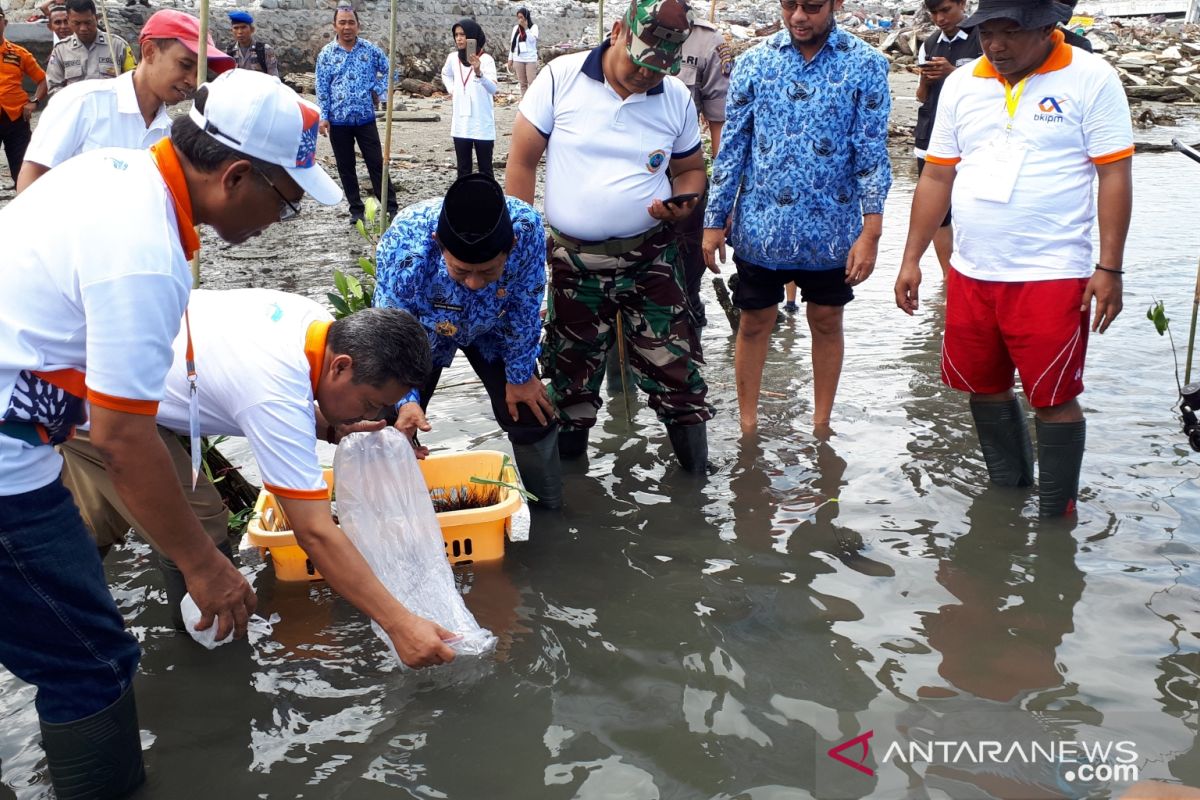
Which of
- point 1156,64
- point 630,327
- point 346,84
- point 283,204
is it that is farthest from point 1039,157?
point 1156,64

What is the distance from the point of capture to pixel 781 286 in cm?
488

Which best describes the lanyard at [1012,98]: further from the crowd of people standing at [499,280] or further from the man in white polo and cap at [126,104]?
the man in white polo and cap at [126,104]

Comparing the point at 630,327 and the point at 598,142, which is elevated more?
the point at 598,142

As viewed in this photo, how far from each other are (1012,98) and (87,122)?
3510mm

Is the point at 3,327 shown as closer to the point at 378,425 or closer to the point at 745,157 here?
the point at 378,425

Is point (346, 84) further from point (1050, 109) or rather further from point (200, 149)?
point (200, 149)

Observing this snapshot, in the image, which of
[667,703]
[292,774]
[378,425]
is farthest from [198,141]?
[667,703]

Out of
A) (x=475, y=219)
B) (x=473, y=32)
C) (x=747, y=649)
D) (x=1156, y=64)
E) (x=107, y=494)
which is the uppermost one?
(x=1156, y=64)

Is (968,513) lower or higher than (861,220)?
lower

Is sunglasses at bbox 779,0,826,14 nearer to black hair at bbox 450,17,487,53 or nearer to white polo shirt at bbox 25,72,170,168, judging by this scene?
white polo shirt at bbox 25,72,170,168

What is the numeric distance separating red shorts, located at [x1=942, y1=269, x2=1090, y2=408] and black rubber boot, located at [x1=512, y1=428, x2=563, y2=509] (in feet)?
5.59

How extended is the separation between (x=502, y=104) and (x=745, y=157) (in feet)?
47.8

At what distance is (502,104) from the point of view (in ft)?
60.3

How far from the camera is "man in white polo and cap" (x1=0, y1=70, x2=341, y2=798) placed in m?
1.95
